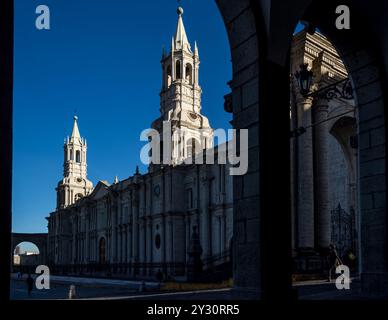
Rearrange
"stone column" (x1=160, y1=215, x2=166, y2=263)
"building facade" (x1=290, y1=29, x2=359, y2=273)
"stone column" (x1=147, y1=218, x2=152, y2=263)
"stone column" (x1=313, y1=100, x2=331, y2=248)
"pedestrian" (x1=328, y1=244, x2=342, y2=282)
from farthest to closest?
"stone column" (x1=147, y1=218, x2=152, y2=263)
"stone column" (x1=160, y1=215, x2=166, y2=263)
"stone column" (x1=313, y1=100, x2=331, y2=248)
"building facade" (x1=290, y1=29, x2=359, y2=273)
"pedestrian" (x1=328, y1=244, x2=342, y2=282)

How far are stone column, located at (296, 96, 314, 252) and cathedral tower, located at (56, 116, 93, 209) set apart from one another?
208ft

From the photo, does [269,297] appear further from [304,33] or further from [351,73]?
[304,33]

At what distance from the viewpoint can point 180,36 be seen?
176 feet

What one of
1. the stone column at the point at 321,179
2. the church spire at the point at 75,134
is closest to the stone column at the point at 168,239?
the stone column at the point at 321,179

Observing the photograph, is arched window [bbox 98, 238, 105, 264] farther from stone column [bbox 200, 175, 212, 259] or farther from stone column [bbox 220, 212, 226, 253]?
stone column [bbox 220, 212, 226, 253]

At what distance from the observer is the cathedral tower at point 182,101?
49.6 metres

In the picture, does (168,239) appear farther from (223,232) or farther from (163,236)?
(223,232)

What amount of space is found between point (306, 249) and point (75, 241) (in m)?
61.5

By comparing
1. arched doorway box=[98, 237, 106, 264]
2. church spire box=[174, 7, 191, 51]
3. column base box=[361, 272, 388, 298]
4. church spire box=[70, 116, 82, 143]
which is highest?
church spire box=[174, 7, 191, 51]

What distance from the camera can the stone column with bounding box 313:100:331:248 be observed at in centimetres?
1817

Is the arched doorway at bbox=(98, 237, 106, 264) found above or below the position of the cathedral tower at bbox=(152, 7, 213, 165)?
below

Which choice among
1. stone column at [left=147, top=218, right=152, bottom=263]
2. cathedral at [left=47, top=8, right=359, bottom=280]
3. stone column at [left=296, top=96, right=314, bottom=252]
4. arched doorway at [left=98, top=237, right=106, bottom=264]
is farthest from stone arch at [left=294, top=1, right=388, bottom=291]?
arched doorway at [left=98, top=237, right=106, bottom=264]

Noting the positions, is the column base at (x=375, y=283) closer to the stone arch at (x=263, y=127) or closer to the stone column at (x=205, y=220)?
the stone arch at (x=263, y=127)

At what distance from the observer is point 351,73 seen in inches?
376
